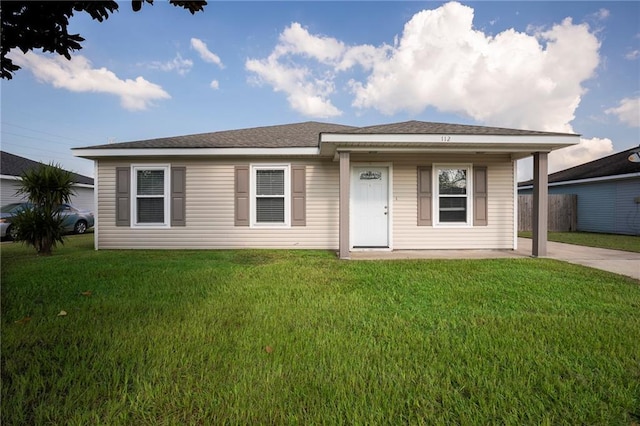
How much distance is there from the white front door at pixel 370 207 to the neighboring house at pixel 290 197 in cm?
3

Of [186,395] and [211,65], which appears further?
[211,65]

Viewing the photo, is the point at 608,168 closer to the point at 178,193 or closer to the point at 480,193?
the point at 480,193

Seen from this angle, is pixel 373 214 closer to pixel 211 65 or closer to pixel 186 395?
pixel 186 395

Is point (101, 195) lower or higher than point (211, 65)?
lower

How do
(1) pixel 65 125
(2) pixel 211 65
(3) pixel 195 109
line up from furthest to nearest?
(3) pixel 195 109
(1) pixel 65 125
(2) pixel 211 65

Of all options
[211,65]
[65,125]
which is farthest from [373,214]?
[65,125]

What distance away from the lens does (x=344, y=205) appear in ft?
20.8

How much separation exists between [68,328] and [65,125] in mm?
13038

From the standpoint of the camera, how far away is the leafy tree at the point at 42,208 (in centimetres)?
669

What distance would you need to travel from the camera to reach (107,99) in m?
12.0

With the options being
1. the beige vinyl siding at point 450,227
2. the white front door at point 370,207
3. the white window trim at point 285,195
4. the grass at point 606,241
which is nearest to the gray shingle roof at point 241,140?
the white window trim at point 285,195

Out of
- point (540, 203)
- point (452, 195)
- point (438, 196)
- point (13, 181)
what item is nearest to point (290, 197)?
point (438, 196)

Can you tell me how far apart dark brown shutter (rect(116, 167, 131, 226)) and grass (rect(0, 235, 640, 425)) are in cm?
374

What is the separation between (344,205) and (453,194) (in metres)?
3.21
